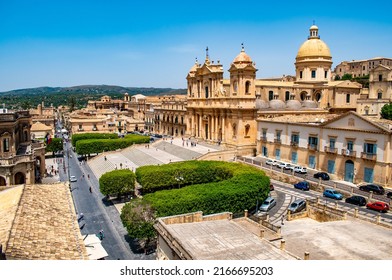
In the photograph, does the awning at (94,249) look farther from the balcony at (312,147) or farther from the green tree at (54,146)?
the green tree at (54,146)

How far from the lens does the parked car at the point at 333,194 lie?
32188 millimetres

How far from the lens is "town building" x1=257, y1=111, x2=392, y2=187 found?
33.2 metres

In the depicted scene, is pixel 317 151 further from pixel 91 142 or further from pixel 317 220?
pixel 91 142

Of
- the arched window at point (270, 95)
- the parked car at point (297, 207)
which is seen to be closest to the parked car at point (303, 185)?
the parked car at point (297, 207)

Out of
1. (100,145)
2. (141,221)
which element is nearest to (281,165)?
(141,221)

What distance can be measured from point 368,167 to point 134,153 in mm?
32907

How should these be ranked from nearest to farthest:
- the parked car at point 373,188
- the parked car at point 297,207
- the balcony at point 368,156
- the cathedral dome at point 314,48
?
the parked car at point 297,207, the parked car at point 373,188, the balcony at point 368,156, the cathedral dome at point 314,48

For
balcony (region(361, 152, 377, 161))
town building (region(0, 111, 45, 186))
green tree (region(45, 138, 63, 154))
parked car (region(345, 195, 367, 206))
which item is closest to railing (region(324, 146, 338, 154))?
balcony (region(361, 152, 377, 161))

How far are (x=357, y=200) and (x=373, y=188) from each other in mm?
2688

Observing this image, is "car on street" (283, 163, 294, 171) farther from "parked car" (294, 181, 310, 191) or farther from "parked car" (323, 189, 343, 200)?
"parked car" (323, 189, 343, 200)

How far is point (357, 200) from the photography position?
100 feet

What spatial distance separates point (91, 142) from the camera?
2377 inches

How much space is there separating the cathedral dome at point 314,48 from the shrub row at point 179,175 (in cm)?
4087
